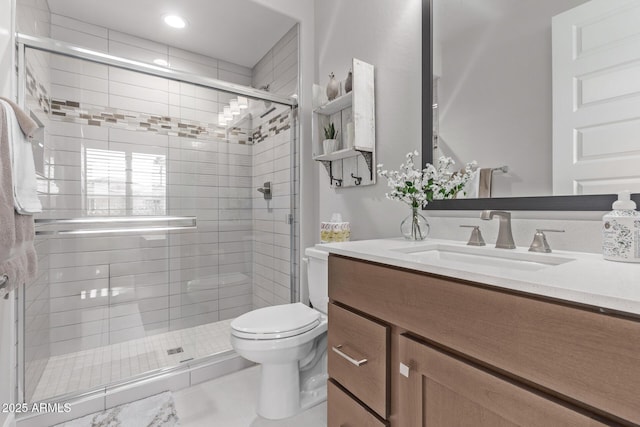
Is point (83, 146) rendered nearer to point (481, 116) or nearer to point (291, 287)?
point (291, 287)

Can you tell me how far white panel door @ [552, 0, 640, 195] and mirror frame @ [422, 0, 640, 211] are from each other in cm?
3

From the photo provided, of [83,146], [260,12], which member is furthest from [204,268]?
[260,12]

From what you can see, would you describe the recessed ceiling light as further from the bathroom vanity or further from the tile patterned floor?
the tile patterned floor

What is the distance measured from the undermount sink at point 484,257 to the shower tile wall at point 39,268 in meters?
1.86

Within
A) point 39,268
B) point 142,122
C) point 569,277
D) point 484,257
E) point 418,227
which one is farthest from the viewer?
point 142,122

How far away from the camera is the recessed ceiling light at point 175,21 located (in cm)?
215

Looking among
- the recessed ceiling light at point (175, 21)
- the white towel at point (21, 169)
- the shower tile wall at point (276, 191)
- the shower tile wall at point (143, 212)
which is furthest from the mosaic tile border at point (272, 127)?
the white towel at point (21, 169)

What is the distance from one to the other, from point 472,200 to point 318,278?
837mm

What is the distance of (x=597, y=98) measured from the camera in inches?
35.7

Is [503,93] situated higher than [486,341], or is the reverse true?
[503,93]

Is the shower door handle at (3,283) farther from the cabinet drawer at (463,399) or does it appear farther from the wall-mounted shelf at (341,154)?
the wall-mounted shelf at (341,154)

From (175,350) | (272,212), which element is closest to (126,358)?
(175,350)

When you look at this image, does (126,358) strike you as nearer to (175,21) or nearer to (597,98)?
(175,21)

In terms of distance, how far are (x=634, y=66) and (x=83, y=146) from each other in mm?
2665
